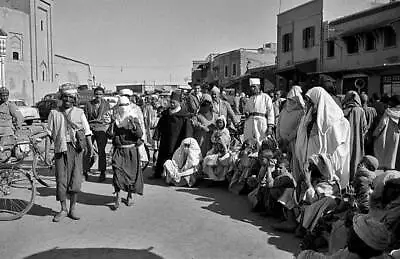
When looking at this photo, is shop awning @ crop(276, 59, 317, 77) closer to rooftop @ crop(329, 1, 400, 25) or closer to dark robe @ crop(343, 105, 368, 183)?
rooftop @ crop(329, 1, 400, 25)

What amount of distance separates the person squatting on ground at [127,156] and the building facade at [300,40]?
78.5ft

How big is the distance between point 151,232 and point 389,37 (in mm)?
20701

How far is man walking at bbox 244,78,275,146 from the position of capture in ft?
27.9

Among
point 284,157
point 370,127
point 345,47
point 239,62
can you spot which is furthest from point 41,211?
point 239,62

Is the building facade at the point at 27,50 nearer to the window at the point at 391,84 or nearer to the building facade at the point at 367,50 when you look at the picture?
the building facade at the point at 367,50

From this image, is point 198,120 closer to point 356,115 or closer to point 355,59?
point 356,115

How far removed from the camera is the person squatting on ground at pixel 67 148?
19.6 ft

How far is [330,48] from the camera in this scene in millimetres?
27938

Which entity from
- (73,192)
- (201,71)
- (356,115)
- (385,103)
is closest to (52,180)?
(73,192)

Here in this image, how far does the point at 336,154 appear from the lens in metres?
5.30

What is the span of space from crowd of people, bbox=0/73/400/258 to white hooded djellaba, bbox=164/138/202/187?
0.02m

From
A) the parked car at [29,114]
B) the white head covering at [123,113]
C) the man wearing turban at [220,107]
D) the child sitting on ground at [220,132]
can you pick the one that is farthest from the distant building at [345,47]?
the white head covering at [123,113]

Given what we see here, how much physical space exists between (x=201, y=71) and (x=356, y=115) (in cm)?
5836

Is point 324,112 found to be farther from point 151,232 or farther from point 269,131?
point 269,131
